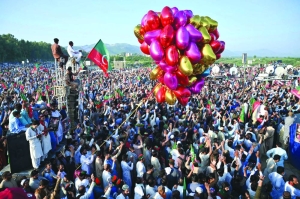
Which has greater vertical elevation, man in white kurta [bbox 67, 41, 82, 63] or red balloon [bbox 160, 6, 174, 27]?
red balloon [bbox 160, 6, 174, 27]

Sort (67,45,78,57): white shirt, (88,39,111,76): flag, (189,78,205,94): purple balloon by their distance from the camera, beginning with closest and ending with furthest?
(189,78,205,94): purple balloon → (67,45,78,57): white shirt → (88,39,111,76): flag

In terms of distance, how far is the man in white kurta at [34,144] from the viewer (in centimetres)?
515

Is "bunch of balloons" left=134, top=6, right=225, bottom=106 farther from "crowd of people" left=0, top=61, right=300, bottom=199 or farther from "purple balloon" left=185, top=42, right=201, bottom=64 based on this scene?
"crowd of people" left=0, top=61, right=300, bottom=199

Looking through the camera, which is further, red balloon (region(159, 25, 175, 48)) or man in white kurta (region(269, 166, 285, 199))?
man in white kurta (region(269, 166, 285, 199))

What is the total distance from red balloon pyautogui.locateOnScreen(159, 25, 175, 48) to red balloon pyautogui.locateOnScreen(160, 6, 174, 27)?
0.29 feet

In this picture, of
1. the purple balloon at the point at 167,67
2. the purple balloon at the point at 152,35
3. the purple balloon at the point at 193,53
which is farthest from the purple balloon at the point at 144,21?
the purple balloon at the point at 193,53

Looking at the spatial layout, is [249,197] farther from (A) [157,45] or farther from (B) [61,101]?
(B) [61,101]

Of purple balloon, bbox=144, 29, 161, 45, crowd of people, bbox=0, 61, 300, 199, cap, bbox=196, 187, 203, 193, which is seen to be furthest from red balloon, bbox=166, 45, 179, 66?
cap, bbox=196, 187, 203, 193

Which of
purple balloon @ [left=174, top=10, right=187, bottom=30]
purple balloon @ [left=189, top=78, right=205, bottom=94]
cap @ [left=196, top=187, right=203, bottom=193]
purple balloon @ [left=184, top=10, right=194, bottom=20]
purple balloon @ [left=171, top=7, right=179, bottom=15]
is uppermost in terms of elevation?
purple balloon @ [left=171, top=7, right=179, bottom=15]

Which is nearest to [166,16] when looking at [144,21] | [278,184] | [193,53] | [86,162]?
[144,21]

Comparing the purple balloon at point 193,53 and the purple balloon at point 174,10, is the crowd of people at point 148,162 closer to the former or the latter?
the purple balloon at point 193,53

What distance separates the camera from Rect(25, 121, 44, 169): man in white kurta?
515 cm

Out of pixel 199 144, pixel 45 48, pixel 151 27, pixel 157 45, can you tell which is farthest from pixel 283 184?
pixel 45 48

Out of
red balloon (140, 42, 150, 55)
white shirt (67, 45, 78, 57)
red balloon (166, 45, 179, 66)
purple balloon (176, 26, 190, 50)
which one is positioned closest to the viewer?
purple balloon (176, 26, 190, 50)
